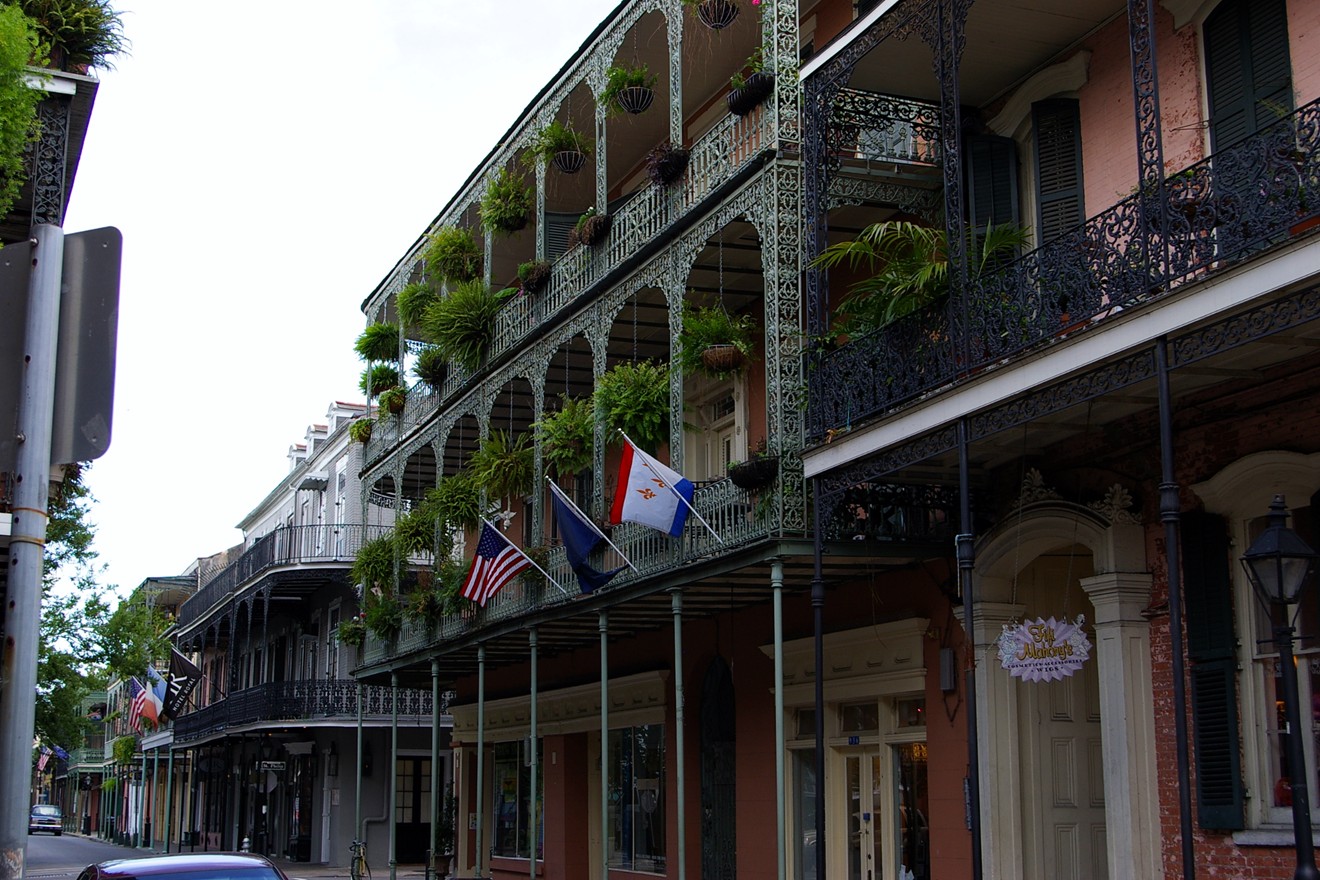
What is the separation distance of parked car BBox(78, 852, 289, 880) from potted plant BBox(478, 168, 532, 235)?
12.8m

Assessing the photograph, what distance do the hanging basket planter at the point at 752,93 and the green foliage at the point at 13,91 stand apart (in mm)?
7071

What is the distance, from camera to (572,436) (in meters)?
18.2

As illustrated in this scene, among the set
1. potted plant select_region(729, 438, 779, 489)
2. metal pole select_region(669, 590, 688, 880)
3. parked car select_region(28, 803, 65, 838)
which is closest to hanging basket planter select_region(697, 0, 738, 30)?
potted plant select_region(729, 438, 779, 489)

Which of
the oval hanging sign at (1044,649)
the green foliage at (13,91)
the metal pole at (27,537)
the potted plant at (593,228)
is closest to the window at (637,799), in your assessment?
the potted plant at (593,228)

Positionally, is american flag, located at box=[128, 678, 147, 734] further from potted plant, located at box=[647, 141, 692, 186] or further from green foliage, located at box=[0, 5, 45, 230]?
green foliage, located at box=[0, 5, 45, 230]

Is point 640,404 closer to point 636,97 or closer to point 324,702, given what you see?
point 636,97

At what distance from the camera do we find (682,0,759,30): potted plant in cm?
1634

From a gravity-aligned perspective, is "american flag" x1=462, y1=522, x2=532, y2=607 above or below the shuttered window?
below

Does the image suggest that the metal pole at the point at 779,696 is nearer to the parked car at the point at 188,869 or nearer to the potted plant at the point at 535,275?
the parked car at the point at 188,869

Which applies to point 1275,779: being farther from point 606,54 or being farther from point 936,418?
Result: point 606,54

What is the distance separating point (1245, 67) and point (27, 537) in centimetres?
1017

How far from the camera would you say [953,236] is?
12055 millimetres

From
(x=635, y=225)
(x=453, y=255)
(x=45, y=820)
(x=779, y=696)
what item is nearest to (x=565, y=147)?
(x=635, y=225)

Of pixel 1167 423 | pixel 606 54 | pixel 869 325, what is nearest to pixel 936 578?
pixel 869 325
